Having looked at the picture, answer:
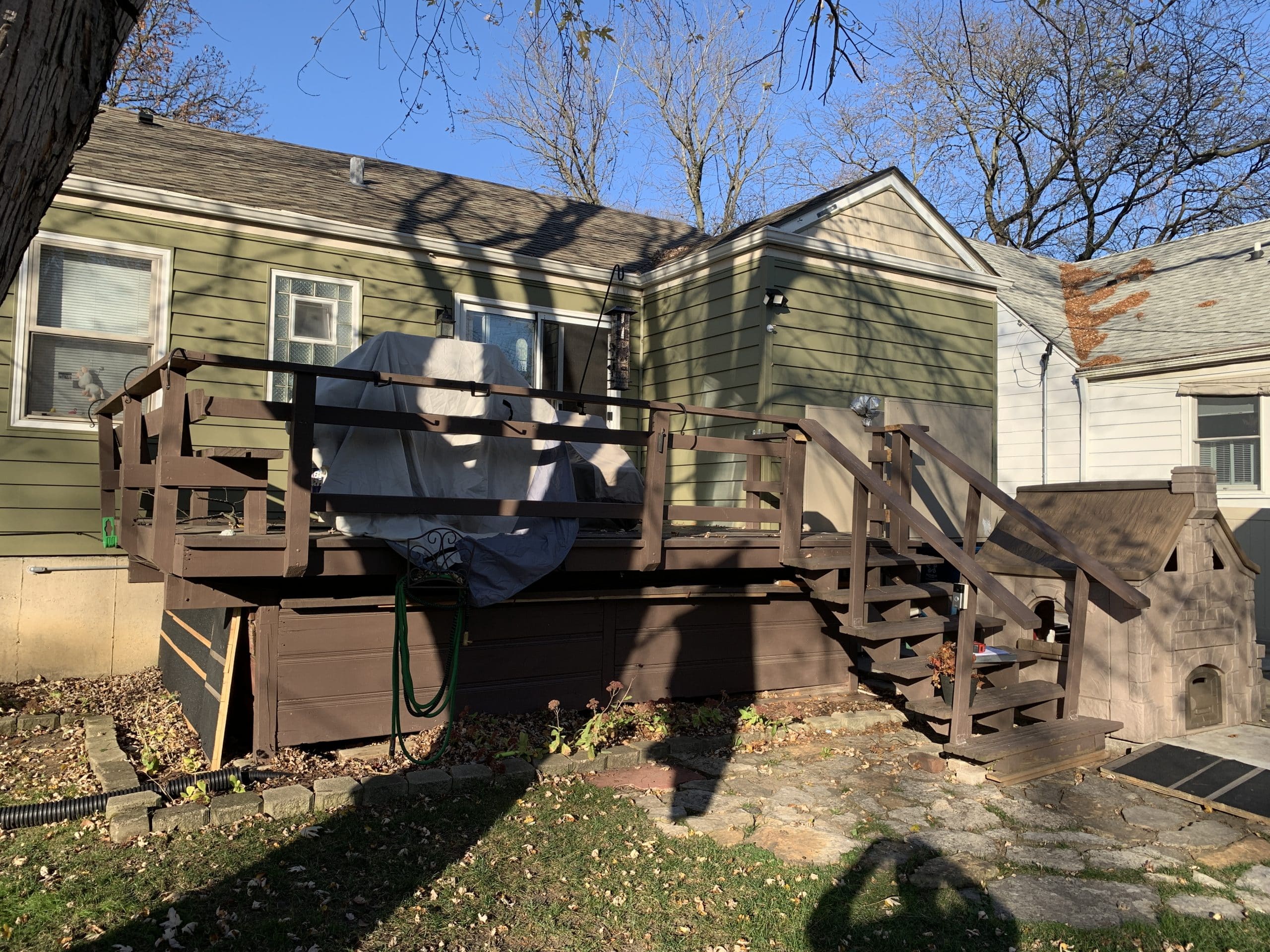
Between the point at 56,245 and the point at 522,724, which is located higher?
the point at 56,245

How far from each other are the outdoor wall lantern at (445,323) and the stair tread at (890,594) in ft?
13.6

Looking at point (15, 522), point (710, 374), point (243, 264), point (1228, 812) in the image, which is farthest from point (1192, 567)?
point (15, 522)

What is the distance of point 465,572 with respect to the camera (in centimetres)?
534

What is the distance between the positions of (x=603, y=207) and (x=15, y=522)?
7613mm

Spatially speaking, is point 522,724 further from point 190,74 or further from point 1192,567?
point 190,74

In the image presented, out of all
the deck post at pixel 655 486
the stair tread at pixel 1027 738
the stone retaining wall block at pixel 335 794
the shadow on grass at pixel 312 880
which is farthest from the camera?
the deck post at pixel 655 486

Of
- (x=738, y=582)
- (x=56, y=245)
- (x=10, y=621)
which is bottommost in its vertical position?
(x=10, y=621)

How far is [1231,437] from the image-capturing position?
11219 mm

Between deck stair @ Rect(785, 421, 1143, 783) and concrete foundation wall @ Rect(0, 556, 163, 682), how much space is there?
17.3 ft

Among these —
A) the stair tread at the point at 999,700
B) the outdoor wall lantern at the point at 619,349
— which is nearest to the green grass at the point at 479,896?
the stair tread at the point at 999,700

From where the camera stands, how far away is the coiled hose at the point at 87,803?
431 centimetres

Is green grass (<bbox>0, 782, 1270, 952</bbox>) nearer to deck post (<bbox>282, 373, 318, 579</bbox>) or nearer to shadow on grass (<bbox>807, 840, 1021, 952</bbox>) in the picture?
shadow on grass (<bbox>807, 840, 1021, 952</bbox>)

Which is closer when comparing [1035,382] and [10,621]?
[10,621]

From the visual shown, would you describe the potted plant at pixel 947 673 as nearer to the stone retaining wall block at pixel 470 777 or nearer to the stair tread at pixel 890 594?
the stair tread at pixel 890 594
